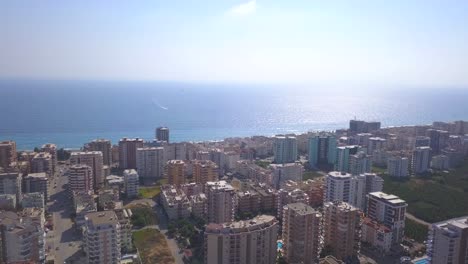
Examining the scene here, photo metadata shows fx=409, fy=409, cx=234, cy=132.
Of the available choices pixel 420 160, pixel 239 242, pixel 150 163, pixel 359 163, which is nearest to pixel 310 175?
pixel 359 163

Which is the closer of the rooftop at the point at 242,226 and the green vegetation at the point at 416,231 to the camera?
the rooftop at the point at 242,226

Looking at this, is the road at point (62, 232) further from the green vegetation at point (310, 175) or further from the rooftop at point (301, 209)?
the green vegetation at point (310, 175)

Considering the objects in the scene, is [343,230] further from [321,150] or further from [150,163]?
[321,150]

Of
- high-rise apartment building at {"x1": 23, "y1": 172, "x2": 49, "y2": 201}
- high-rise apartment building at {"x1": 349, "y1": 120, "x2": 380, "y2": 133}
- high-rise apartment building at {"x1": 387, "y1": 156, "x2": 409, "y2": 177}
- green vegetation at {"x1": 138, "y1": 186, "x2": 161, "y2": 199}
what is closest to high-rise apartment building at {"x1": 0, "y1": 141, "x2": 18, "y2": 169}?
high-rise apartment building at {"x1": 23, "y1": 172, "x2": 49, "y2": 201}

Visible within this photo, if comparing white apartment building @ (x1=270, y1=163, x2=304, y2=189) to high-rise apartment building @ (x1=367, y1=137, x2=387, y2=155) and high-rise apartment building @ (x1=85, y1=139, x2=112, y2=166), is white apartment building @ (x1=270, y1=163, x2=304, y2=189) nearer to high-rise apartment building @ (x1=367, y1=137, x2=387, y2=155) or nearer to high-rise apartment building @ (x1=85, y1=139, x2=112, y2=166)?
high-rise apartment building @ (x1=85, y1=139, x2=112, y2=166)

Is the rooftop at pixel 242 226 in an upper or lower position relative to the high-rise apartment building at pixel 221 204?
upper

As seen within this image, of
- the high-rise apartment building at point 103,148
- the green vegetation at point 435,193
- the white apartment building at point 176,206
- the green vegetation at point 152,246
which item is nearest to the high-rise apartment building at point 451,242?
the green vegetation at point 435,193
